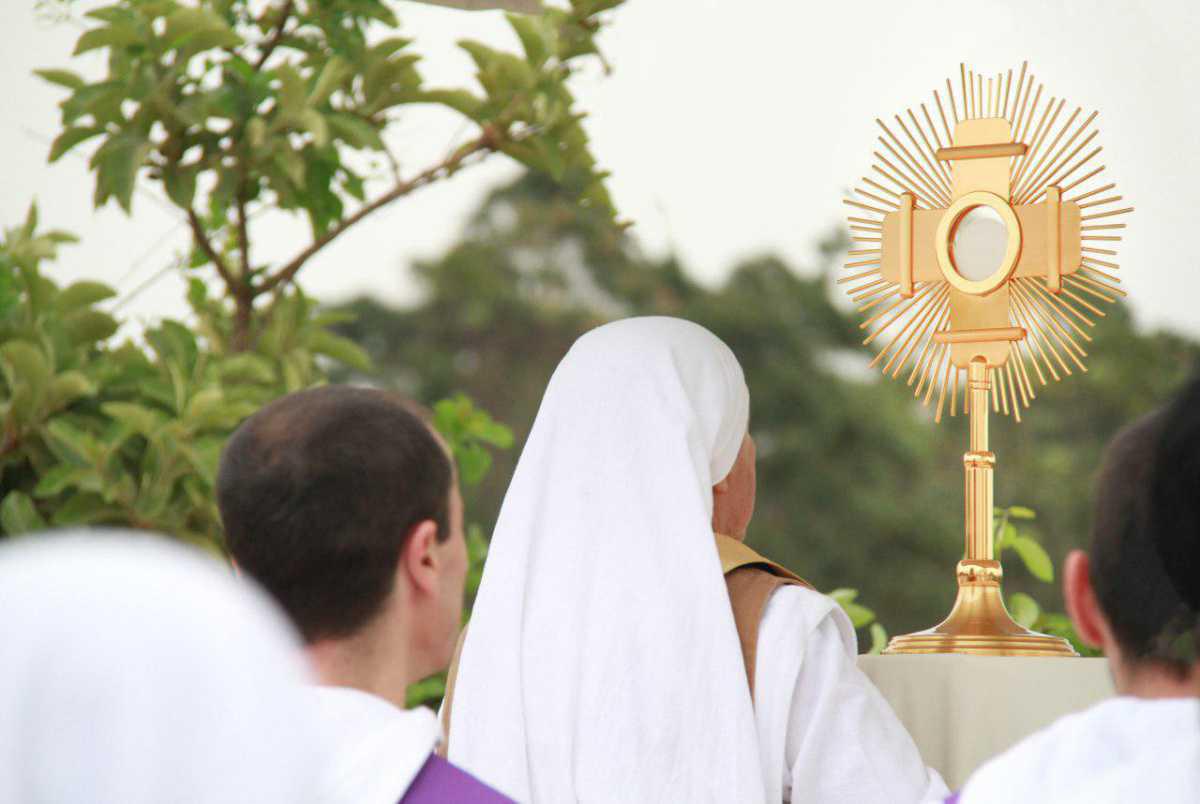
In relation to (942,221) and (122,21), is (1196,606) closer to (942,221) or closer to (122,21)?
(942,221)

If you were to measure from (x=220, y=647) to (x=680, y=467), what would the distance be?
1584mm

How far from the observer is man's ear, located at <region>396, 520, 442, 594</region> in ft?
4.83

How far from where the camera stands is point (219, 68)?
3637mm

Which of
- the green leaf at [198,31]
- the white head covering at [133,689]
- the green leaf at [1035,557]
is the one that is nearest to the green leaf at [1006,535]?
the green leaf at [1035,557]

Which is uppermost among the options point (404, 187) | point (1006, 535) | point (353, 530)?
point (353, 530)

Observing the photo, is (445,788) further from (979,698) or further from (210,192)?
(210,192)

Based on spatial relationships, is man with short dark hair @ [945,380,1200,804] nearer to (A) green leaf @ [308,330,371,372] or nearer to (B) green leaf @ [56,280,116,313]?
(B) green leaf @ [56,280,116,313]

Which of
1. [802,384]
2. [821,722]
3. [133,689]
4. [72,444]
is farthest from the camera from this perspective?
[802,384]

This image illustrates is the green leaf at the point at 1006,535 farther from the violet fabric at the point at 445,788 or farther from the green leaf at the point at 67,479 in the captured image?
the violet fabric at the point at 445,788

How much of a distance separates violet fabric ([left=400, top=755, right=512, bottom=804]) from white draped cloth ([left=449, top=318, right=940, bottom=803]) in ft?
2.59

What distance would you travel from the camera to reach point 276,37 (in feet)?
12.1

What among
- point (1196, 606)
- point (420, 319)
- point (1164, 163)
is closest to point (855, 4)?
point (1164, 163)

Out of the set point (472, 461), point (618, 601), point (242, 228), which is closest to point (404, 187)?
point (242, 228)

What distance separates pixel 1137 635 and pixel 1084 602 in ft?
0.19
